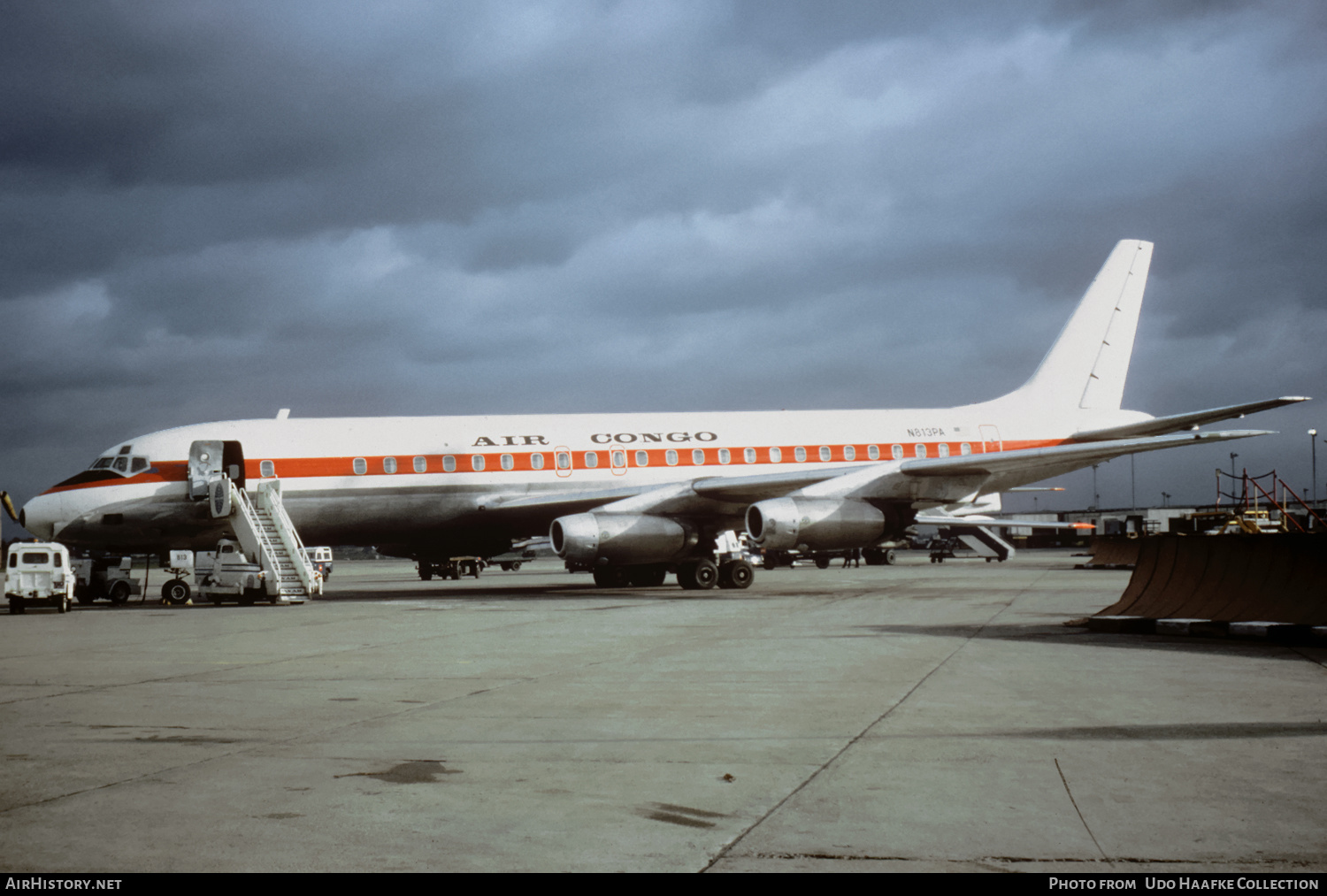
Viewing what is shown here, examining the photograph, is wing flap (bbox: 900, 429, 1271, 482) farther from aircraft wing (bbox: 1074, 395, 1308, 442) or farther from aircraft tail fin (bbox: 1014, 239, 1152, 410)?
aircraft tail fin (bbox: 1014, 239, 1152, 410)

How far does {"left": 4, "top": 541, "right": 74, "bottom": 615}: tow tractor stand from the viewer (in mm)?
21234

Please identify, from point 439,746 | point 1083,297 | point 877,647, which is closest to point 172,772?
point 439,746

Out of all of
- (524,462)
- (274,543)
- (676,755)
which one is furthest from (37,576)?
(676,755)

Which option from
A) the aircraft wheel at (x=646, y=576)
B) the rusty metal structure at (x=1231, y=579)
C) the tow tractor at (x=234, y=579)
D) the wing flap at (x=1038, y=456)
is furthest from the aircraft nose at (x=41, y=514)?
the rusty metal structure at (x=1231, y=579)

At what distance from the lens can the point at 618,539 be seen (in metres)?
22.8

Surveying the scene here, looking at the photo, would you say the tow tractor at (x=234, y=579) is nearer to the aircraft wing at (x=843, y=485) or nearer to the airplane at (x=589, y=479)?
the airplane at (x=589, y=479)

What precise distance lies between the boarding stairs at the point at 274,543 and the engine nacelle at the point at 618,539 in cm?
527

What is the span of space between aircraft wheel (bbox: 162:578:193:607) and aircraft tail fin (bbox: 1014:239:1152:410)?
2179cm

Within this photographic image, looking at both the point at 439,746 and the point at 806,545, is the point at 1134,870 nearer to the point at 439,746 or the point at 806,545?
the point at 439,746

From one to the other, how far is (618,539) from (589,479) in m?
3.06

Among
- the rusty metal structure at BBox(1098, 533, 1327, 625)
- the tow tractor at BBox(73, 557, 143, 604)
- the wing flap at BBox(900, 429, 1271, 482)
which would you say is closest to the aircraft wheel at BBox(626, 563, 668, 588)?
the wing flap at BBox(900, 429, 1271, 482)

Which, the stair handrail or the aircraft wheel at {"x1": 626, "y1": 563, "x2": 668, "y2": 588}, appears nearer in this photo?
the stair handrail

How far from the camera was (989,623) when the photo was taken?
14.8 metres

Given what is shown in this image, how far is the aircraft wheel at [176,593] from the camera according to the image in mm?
23844
